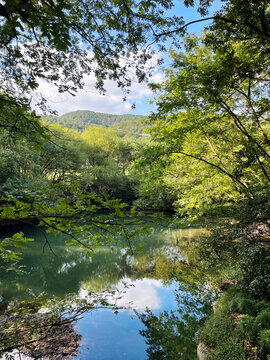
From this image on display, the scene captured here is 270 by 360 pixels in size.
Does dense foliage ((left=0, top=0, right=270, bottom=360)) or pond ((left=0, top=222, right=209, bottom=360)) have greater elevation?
dense foliage ((left=0, top=0, right=270, bottom=360))

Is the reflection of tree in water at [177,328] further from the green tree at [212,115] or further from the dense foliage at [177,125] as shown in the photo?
the green tree at [212,115]

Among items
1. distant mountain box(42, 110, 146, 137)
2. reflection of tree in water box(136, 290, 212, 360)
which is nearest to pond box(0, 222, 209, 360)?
reflection of tree in water box(136, 290, 212, 360)

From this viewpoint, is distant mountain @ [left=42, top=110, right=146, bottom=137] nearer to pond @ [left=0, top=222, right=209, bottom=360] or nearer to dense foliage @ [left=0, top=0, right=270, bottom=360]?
dense foliage @ [left=0, top=0, right=270, bottom=360]

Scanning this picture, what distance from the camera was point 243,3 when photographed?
2709 millimetres

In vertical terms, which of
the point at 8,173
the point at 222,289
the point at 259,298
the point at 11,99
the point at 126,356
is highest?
the point at 11,99

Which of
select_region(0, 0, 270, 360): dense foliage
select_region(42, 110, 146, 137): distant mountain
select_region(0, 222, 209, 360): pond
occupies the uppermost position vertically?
select_region(42, 110, 146, 137): distant mountain

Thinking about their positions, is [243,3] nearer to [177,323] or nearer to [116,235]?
[116,235]

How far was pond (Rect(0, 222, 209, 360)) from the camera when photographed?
5.01 metres

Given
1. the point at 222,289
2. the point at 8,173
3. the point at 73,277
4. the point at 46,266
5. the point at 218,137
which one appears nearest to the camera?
the point at 218,137

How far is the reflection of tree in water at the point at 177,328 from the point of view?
4.66 meters

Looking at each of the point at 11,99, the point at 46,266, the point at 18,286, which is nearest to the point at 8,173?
the point at 46,266

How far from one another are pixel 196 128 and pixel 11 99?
5050mm

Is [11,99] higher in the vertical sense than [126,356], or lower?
higher

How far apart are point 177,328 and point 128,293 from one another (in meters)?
2.67
